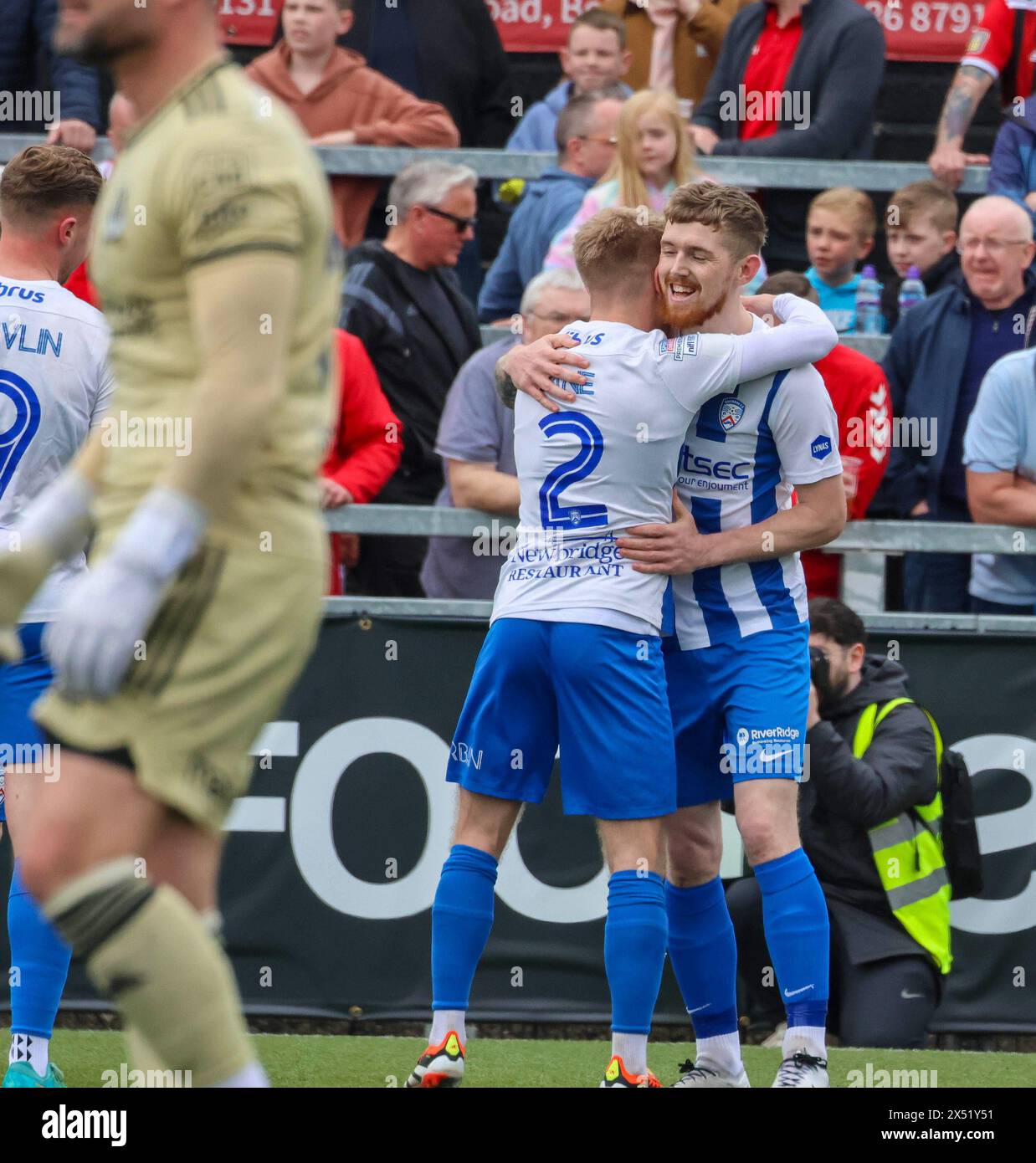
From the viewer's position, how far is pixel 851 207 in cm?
754

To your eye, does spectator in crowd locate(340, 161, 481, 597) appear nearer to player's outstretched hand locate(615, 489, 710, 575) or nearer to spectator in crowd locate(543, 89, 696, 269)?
spectator in crowd locate(543, 89, 696, 269)

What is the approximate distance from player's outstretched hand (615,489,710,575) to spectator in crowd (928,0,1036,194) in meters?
4.22

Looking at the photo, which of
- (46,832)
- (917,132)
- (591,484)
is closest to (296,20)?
(917,132)

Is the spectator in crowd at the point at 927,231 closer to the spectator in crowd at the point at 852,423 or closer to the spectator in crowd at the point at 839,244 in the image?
the spectator in crowd at the point at 839,244

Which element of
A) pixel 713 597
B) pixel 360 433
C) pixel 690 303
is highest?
pixel 690 303

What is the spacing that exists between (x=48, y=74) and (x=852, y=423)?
422 cm

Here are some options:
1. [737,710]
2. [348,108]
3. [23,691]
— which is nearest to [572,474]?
[737,710]

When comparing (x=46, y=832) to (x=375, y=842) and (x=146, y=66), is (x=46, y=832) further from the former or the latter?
(x=375, y=842)

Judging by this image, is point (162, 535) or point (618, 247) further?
point (618, 247)

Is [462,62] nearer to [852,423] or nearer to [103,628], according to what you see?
[852,423]

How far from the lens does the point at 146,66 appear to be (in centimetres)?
287

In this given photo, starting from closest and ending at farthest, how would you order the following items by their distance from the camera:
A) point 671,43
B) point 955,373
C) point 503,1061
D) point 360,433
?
point 503,1061 → point 360,433 → point 955,373 → point 671,43

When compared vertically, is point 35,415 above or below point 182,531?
above

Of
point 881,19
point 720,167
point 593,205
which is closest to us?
point 593,205
